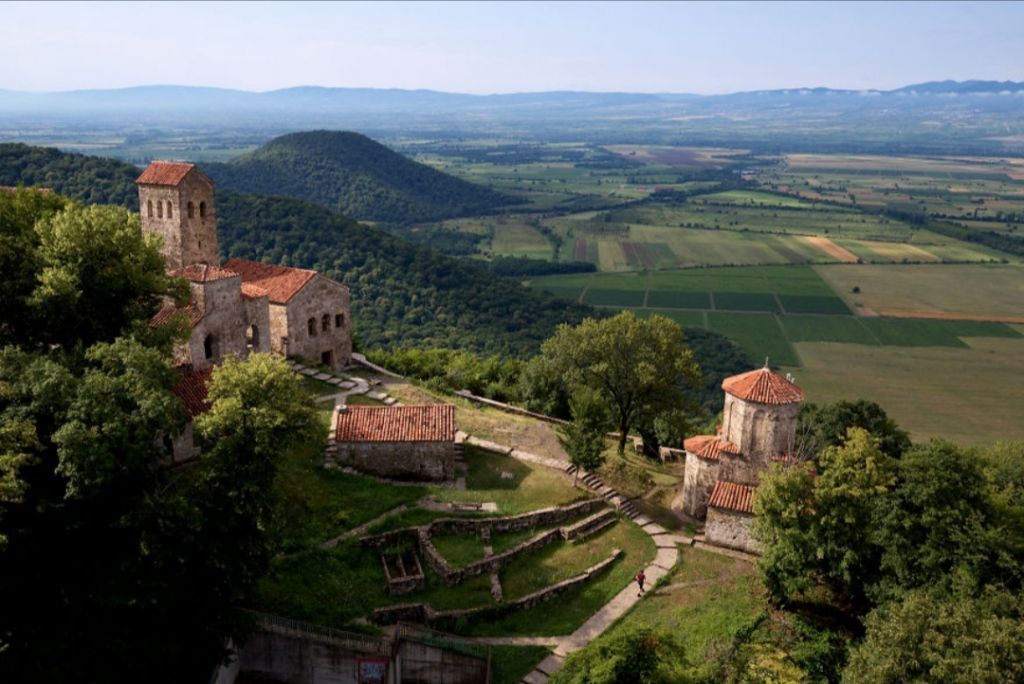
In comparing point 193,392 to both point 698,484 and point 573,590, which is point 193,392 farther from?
point 698,484

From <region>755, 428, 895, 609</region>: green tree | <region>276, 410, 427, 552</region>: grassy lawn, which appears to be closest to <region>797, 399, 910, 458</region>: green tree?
<region>755, 428, 895, 609</region>: green tree

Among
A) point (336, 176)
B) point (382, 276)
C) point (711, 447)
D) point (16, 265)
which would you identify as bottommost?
point (711, 447)

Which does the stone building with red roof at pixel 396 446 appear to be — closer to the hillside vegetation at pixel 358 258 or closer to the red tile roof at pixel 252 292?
the red tile roof at pixel 252 292

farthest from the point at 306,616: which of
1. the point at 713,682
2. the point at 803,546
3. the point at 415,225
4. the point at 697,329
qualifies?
the point at 415,225

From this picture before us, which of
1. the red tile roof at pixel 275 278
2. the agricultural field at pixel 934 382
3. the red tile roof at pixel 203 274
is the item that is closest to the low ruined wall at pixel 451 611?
the red tile roof at pixel 203 274

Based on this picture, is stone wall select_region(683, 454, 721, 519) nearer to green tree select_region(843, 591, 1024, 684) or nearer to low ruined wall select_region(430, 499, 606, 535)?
low ruined wall select_region(430, 499, 606, 535)

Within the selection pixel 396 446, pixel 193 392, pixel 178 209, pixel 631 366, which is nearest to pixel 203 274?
pixel 178 209
